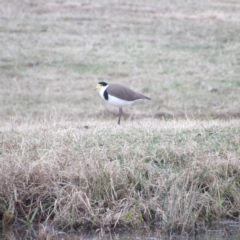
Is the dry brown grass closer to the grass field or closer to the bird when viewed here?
the grass field

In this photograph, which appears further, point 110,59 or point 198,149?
point 110,59

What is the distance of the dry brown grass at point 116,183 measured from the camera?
7.16 m

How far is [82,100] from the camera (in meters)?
16.3

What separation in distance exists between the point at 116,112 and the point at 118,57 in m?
5.65

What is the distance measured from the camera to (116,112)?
15008 mm

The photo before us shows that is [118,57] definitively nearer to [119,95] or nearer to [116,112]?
[116,112]

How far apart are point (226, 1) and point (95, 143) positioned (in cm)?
2426

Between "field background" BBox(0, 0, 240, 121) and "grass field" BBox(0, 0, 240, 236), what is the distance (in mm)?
45

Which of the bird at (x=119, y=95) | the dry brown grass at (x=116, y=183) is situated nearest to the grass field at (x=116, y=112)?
the dry brown grass at (x=116, y=183)

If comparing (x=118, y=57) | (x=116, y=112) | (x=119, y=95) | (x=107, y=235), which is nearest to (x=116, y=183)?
(x=107, y=235)

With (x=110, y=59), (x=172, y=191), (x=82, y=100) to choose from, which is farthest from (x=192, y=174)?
(x=110, y=59)

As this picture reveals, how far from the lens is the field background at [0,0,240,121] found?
51.8 feet

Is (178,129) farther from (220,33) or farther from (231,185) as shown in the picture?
(220,33)

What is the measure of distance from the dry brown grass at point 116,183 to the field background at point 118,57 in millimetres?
4289
